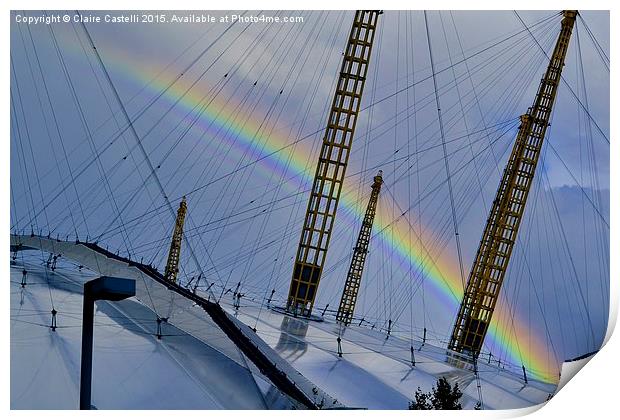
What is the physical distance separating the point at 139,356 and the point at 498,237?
26.2 meters

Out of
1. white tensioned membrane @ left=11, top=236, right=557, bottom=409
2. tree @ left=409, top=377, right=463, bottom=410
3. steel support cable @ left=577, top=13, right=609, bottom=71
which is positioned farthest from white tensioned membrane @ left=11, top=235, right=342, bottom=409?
steel support cable @ left=577, top=13, right=609, bottom=71

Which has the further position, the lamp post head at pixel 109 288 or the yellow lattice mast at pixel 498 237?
the yellow lattice mast at pixel 498 237

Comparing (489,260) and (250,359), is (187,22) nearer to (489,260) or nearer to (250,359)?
(250,359)

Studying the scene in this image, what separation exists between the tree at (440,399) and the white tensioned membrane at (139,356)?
115 inches

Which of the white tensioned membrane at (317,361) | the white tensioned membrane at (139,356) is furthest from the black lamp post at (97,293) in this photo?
the white tensioned membrane at (317,361)

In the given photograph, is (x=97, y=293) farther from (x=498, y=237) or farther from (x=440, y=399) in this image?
(x=498, y=237)

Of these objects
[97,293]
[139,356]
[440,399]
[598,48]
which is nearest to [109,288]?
[97,293]

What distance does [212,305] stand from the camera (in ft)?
68.1

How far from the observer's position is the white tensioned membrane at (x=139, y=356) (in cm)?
1692

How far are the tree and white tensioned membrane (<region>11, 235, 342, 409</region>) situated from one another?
115 inches

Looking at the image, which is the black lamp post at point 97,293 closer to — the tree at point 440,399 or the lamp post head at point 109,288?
the lamp post head at point 109,288

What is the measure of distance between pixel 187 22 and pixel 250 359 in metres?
8.01

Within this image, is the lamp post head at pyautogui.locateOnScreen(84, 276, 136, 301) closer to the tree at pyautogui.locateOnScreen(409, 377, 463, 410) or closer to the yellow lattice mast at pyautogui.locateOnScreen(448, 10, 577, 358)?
the tree at pyautogui.locateOnScreen(409, 377, 463, 410)
